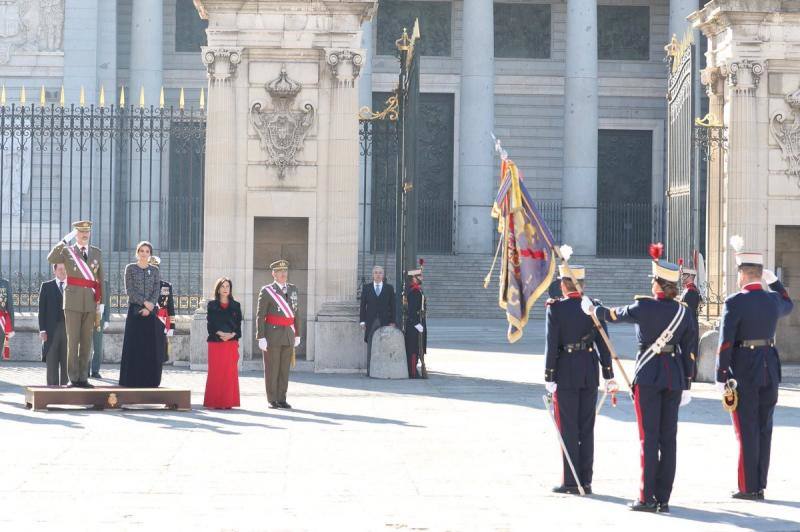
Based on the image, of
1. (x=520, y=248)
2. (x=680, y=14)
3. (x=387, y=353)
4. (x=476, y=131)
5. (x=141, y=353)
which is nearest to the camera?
(x=520, y=248)

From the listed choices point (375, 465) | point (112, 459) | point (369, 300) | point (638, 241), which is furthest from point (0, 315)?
point (638, 241)

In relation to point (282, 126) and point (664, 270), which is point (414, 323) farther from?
point (664, 270)

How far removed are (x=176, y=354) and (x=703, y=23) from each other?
27.3ft

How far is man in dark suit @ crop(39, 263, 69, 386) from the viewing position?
15500 millimetres

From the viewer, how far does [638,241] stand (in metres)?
38.8

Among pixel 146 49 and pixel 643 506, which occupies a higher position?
pixel 146 49

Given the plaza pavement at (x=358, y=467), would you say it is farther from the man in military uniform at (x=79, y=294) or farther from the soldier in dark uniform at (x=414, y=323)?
the soldier in dark uniform at (x=414, y=323)

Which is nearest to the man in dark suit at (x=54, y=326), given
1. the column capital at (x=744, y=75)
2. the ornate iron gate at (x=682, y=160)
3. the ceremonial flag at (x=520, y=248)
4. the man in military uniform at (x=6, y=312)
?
the man in military uniform at (x=6, y=312)

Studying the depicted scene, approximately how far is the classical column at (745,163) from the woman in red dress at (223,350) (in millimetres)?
7054

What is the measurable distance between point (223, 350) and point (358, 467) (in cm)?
425

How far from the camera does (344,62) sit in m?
18.3

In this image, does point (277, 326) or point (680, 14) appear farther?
point (680, 14)

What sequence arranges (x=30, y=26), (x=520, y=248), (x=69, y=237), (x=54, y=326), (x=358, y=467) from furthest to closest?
(x=30, y=26) → (x=54, y=326) → (x=69, y=237) → (x=358, y=467) → (x=520, y=248)

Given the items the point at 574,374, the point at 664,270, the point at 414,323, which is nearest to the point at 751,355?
the point at 664,270
